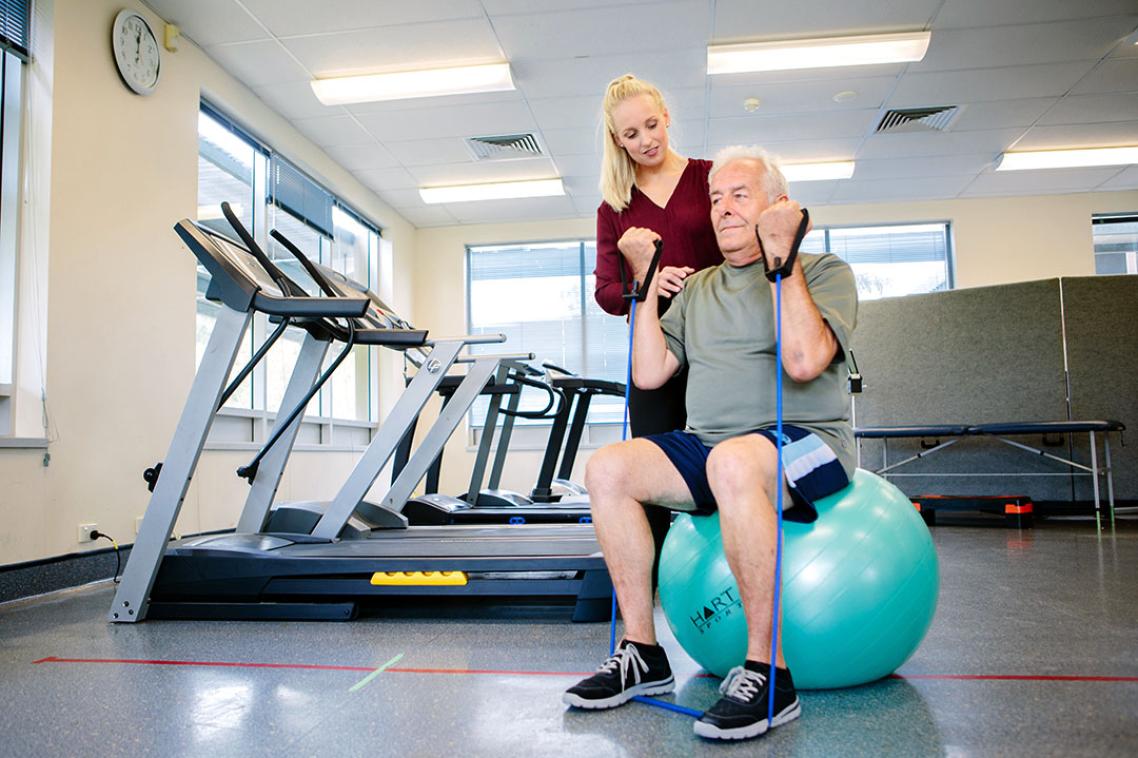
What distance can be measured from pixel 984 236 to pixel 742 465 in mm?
7229


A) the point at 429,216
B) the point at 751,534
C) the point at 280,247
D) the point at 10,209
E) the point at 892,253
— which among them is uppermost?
the point at 429,216

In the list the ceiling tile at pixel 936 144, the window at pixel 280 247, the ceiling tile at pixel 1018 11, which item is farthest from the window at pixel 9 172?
the ceiling tile at pixel 936 144

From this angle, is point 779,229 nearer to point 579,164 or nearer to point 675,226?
point 675,226

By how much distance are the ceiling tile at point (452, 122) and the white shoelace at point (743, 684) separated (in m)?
4.57

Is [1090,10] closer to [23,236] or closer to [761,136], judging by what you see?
[761,136]

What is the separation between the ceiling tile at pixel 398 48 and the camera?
4.43 meters

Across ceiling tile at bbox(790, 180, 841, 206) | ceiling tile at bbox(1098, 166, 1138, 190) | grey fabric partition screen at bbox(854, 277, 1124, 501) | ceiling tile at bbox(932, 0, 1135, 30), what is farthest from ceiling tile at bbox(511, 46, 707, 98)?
ceiling tile at bbox(1098, 166, 1138, 190)

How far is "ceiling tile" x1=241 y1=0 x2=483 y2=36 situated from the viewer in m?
4.14

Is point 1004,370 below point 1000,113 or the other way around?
below

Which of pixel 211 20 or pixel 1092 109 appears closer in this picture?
pixel 211 20

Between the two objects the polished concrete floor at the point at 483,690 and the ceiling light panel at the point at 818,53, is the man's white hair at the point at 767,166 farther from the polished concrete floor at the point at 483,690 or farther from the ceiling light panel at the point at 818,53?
the ceiling light panel at the point at 818,53

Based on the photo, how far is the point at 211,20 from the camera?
4.29m

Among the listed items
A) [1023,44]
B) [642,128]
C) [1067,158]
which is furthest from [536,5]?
[1067,158]

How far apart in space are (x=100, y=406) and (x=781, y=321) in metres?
3.23
